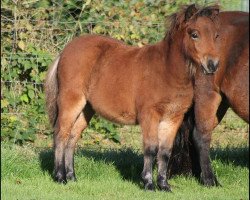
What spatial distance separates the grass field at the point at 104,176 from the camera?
6.68m

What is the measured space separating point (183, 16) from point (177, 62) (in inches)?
19.2

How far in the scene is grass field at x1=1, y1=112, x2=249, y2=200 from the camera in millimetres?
6680

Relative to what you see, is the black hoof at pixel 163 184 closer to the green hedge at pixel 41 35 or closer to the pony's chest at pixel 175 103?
the pony's chest at pixel 175 103

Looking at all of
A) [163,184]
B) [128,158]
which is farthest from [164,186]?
[128,158]

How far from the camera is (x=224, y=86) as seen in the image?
690cm

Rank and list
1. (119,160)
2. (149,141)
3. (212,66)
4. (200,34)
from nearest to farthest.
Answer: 1. (212,66)
2. (200,34)
3. (149,141)
4. (119,160)

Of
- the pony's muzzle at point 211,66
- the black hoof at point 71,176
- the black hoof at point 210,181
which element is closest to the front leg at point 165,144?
the black hoof at point 210,181

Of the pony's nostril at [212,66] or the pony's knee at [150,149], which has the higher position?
the pony's nostril at [212,66]

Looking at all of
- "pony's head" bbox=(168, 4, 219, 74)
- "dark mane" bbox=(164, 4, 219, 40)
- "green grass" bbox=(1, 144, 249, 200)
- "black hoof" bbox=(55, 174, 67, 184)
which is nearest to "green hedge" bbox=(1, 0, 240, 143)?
"green grass" bbox=(1, 144, 249, 200)

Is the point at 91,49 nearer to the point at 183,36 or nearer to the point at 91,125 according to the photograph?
the point at 183,36

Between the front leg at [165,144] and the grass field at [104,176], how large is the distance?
0.57ft

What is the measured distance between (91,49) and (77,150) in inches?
73.9

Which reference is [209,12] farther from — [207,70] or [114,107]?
[114,107]

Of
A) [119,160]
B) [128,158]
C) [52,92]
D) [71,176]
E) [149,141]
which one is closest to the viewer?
[149,141]
